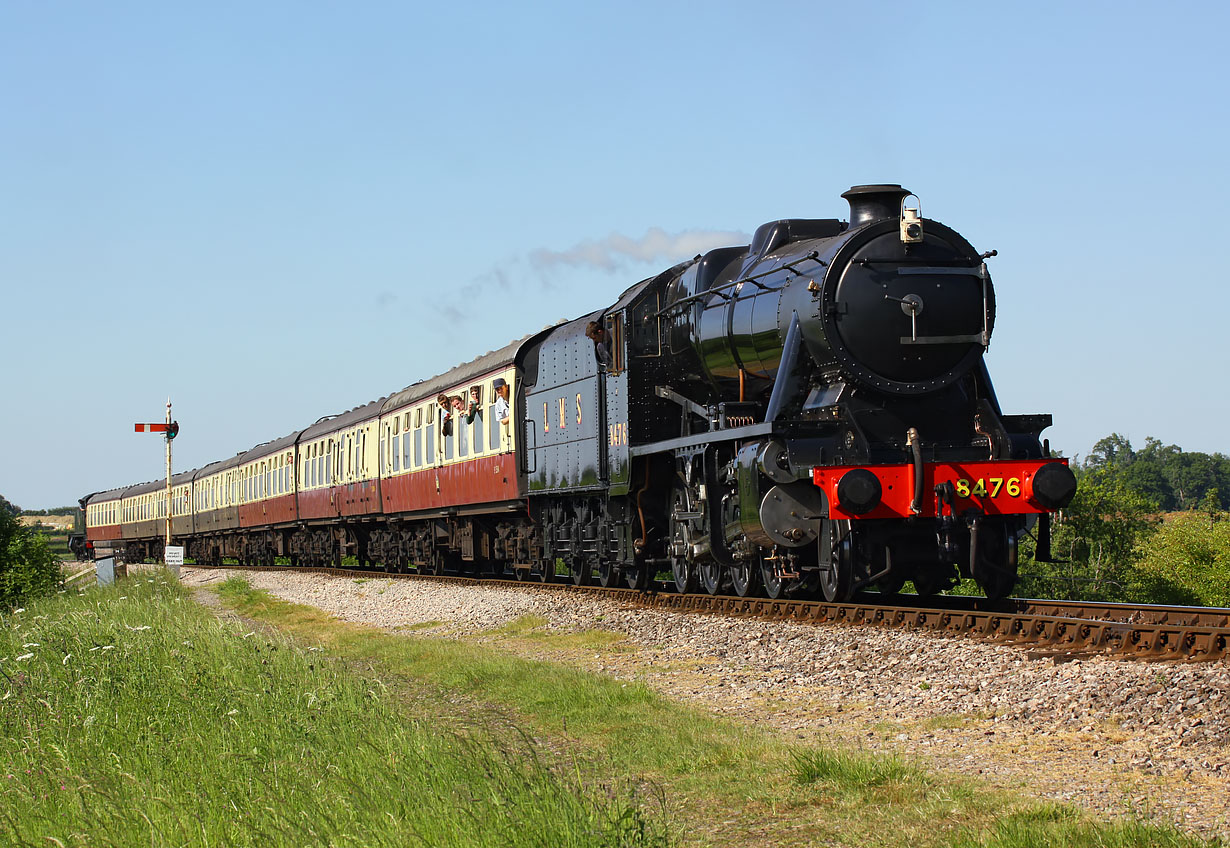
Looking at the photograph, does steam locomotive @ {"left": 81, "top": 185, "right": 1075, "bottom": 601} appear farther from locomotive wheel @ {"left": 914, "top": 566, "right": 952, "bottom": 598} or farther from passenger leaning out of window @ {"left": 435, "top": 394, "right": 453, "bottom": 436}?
passenger leaning out of window @ {"left": 435, "top": 394, "right": 453, "bottom": 436}

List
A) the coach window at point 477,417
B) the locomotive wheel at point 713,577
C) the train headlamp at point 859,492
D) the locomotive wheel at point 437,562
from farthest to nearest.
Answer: the locomotive wheel at point 437,562 → the coach window at point 477,417 → the locomotive wheel at point 713,577 → the train headlamp at point 859,492

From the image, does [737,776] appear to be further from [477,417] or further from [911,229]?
[477,417]

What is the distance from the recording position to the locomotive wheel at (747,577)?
49.8 ft

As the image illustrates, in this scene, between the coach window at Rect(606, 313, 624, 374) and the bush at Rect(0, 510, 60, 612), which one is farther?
the bush at Rect(0, 510, 60, 612)

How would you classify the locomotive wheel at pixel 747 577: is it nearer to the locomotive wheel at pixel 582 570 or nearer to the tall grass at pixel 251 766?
the locomotive wheel at pixel 582 570

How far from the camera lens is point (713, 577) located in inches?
647

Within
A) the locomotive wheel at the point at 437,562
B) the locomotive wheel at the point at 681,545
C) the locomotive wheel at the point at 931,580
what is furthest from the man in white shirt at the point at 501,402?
the locomotive wheel at the point at 931,580

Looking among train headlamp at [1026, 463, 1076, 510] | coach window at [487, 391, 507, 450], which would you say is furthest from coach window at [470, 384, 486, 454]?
train headlamp at [1026, 463, 1076, 510]

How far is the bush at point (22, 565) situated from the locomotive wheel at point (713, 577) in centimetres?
1168

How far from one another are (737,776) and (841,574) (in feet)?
20.7

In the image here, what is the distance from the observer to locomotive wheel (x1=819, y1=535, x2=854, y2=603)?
1273 cm

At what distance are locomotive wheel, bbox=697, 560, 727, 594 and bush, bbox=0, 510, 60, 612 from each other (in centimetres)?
1168

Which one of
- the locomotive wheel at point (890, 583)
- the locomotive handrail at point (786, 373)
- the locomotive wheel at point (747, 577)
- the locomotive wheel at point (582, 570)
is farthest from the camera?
the locomotive wheel at point (582, 570)

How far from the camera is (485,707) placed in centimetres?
966
